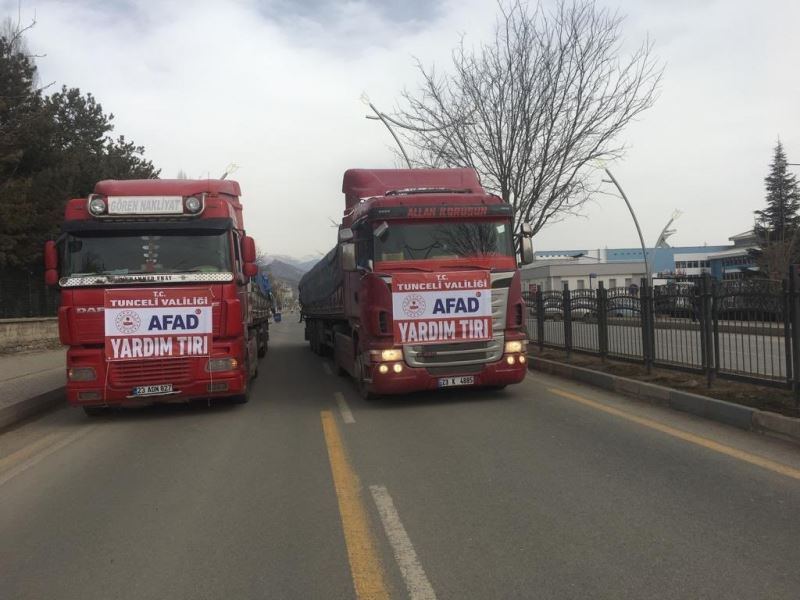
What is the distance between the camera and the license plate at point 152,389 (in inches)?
344

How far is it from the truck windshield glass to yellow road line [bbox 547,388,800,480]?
9.00 feet

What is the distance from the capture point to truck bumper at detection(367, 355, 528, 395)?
9078 mm

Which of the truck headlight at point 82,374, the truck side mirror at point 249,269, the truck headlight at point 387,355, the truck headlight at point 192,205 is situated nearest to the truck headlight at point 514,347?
the truck headlight at point 387,355

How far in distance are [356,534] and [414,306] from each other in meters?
5.08

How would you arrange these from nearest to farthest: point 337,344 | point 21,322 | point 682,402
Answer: point 682,402
point 337,344
point 21,322

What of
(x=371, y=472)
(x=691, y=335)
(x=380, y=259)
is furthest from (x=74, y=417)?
(x=691, y=335)

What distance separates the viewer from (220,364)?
9.04 metres

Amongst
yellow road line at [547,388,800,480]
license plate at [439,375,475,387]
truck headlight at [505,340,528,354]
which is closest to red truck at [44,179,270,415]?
license plate at [439,375,475,387]

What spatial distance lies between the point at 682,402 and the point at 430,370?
3.43 meters

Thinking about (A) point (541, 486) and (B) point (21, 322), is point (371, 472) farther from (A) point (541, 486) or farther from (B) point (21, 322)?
(B) point (21, 322)

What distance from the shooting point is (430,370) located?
9.17 meters

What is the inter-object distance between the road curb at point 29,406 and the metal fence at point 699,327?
1018 cm

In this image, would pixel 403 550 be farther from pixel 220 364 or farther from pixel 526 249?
pixel 526 249

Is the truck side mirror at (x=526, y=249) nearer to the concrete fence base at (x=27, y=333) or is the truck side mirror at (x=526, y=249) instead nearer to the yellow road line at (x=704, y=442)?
the yellow road line at (x=704, y=442)
